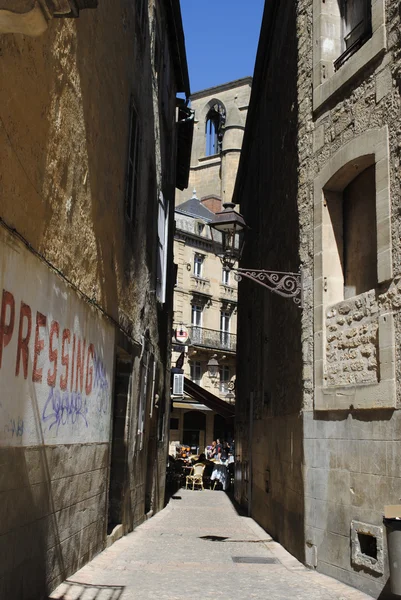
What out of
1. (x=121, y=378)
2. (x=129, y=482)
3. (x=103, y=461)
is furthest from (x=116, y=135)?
(x=129, y=482)

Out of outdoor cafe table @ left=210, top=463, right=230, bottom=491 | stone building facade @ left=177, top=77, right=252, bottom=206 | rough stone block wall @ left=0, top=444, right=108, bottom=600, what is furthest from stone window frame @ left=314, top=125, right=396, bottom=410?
stone building facade @ left=177, top=77, right=252, bottom=206

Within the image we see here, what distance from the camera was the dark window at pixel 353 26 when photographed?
794 cm

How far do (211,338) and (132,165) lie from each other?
103 ft

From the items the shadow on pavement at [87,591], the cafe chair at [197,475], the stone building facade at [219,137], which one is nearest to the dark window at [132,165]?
the shadow on pavement at [87,591]

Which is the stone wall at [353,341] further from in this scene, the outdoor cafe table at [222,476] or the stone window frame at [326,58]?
the outdoor cafe table at [222,476]

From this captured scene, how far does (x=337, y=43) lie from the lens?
858 cm

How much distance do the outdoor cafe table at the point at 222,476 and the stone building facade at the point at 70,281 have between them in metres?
11.2

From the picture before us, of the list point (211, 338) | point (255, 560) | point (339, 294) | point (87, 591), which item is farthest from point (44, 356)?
point (211, 338)

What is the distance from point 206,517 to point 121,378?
17.4 ft

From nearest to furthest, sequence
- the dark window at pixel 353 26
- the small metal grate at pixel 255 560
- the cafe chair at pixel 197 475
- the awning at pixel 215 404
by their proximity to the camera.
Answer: the dark window at pixel 353 26 < the small metal grate at pixel 255 560 < the cafe chair at pixel 197 475 < the awning at pixel 215 404

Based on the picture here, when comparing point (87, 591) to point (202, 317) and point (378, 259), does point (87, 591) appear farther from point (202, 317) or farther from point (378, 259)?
point (202, 317)

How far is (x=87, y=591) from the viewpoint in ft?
20.3

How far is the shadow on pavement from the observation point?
5.91 meters

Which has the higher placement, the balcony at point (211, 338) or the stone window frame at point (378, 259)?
the balcony at point (211, 338)
